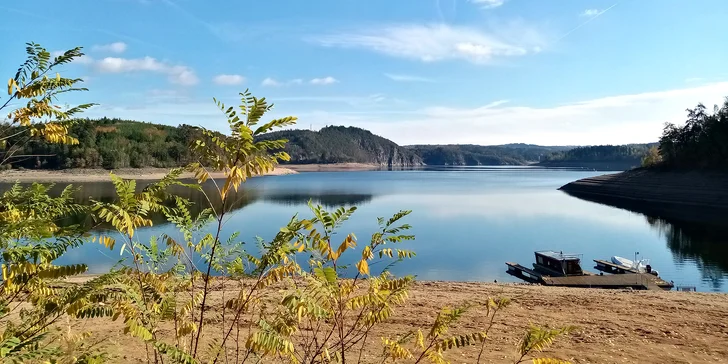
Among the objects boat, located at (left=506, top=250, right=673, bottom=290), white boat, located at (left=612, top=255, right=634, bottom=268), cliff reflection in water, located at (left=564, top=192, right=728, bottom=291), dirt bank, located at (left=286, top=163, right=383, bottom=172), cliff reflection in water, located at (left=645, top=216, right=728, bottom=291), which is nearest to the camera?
boat, located at (left=506, top=250, right=673, bottom=290)

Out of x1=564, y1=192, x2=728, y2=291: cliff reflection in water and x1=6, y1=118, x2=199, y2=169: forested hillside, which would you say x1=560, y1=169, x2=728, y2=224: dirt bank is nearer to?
x1=564, y1=192, x2=728, y2=291: cliff reflection in water

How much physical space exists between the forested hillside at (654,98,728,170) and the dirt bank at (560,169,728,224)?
260cm

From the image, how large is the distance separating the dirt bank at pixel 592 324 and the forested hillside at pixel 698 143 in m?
55.9

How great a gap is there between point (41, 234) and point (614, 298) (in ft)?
49.0

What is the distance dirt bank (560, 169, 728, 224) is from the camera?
1837 inches

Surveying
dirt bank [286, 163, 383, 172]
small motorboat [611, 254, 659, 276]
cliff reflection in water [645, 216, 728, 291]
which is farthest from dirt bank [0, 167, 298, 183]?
dirt bank [286, 163, 383, 172]

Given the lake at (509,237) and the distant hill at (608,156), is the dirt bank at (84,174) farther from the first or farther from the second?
the distant hill at (608,156)

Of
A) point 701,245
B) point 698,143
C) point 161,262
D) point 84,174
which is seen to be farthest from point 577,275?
point 84,174

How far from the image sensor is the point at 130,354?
7.51 meters

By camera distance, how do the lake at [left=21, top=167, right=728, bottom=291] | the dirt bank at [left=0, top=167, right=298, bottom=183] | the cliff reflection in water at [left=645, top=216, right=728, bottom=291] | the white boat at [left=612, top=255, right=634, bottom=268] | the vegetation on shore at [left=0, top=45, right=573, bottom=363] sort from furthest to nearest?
the dirt bank at [left=0, top=167, right=298, bottom=183] → the white boat at [left=612, top=255, right=634, bottom=268] → the cliff reflection in water at [left=645, top=216, right=728, bottom=291] → the lake at [left=21, top=167, right=728, bottom=291] → the vegetation on shore at [left=0, top=45, right=573, bottom=363]

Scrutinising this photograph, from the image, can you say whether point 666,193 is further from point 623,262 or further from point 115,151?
point 115,151

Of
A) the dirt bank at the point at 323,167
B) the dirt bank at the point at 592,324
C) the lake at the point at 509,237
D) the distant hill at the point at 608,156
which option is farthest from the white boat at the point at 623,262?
the distant hill at the point at 608,156

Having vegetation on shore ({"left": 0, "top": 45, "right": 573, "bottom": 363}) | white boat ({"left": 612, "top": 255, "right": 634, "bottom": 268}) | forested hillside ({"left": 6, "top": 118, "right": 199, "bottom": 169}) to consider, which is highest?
forested hillside ({"left": 6, "top": 118, "right": 199, "bottom": 169})

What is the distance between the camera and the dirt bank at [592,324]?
830cm
